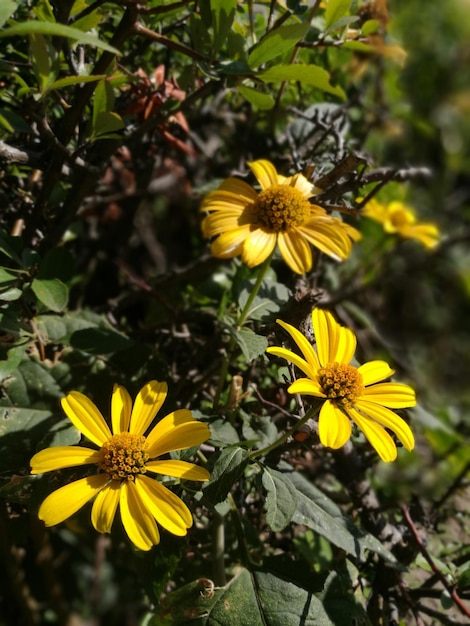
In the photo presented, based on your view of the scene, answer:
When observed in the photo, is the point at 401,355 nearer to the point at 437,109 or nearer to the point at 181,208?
the point at 181,208

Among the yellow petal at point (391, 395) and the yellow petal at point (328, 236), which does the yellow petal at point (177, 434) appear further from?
the yellow petal at point (328, 236)

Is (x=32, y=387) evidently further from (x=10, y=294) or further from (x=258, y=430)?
(x=258, y=430)

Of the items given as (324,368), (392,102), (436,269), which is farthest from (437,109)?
(324,368)

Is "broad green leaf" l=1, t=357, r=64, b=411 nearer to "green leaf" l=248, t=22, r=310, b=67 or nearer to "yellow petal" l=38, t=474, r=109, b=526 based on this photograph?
"yellow petal" l=38, t=474, r=109, b=526

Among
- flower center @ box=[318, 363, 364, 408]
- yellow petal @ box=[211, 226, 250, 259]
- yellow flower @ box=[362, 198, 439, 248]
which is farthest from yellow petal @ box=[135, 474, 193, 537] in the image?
yellow flower @ box=[362, 198, 439, 248]

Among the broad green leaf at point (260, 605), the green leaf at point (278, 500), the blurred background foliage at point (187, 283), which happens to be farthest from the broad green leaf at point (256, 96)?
the broad green leaf at point (260, 605)
